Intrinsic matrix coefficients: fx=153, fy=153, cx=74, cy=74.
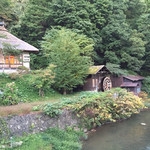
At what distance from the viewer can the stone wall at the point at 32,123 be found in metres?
8.75

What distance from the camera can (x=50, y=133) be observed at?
981cm

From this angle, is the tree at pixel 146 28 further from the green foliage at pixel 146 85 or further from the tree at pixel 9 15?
the tree at pixel 9 15

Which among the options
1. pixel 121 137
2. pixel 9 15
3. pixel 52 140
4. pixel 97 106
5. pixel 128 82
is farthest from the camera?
pixel 9 15

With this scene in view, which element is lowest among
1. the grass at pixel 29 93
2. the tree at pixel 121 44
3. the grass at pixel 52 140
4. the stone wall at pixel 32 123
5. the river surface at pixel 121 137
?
the river surface at pixel 121 137

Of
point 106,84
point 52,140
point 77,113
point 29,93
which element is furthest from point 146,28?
point 52,140

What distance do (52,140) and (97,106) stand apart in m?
4.82

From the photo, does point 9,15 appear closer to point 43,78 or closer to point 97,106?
point 43,78

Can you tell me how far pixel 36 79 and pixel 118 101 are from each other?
7.61 meters

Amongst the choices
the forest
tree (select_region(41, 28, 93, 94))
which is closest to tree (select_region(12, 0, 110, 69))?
the forest

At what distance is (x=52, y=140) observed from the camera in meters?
9.15


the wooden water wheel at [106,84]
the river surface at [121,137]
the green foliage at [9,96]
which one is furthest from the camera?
the wooden water wheel at [106,84]

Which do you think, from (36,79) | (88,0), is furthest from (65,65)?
(88,0)

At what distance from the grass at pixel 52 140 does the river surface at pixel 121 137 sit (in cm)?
92

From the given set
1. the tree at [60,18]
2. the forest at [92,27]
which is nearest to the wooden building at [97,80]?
the forest at [92,27]
